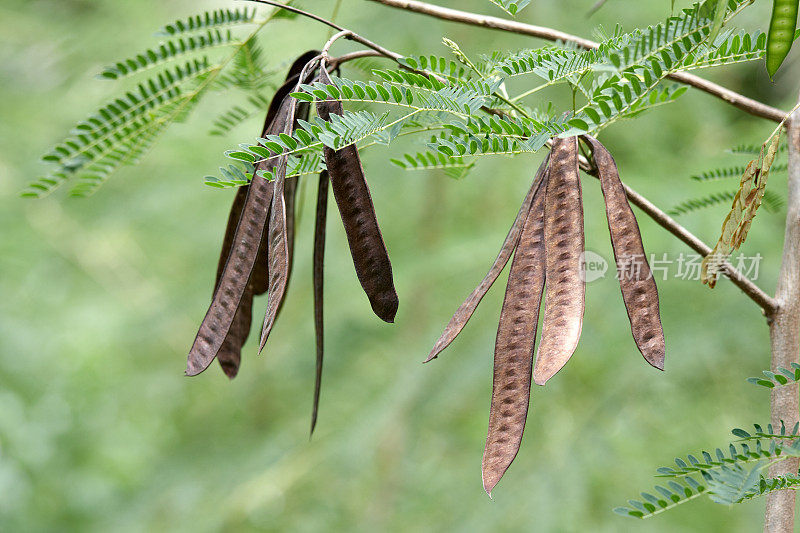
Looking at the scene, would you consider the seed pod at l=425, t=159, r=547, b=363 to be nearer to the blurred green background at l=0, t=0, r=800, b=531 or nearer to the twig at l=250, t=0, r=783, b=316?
the twig at l=250, t=0, r=783, b=316

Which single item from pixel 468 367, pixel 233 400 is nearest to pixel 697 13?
pixel 468 367

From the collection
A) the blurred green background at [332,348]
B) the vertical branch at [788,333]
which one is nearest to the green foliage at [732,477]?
the vertical branch at [788,333]

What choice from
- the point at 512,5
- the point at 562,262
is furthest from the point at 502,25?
the point at 562,262

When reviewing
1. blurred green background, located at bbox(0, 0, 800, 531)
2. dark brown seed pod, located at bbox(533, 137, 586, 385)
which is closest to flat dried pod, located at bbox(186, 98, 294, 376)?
dark brown seed pod, located at bbox(533, 137, 586, 385)

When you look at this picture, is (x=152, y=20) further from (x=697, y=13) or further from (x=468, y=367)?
(x=697, y=13)

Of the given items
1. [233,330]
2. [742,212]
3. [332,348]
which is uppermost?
[742,212]

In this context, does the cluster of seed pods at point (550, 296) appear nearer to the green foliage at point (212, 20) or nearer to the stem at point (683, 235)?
the stem at point (683, 235)

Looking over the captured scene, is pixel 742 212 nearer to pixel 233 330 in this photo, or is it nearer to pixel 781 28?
pixel 781 28
